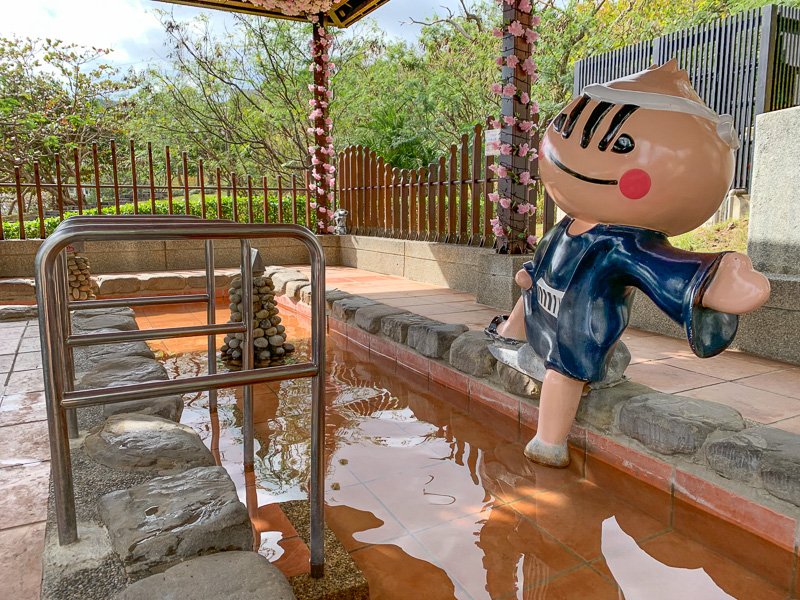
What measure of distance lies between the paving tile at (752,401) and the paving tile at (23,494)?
7.79 ft

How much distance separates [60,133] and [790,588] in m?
13.4

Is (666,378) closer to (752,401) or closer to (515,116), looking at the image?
(752,401)

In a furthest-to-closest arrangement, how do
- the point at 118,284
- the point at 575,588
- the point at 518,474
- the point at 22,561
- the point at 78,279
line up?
the point at 118,284
the point at 78,279
the point at 518,474
the point at 575,588
the point at 22,561

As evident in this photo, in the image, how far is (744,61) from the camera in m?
7.09

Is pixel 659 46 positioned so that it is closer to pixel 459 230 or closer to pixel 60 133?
pixel 459 230

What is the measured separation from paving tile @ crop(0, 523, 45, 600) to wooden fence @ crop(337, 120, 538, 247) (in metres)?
4.06

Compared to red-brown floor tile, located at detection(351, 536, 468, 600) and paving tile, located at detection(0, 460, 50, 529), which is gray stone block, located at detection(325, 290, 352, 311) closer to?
paving tile, located at detection(0, 460, 50, 529)

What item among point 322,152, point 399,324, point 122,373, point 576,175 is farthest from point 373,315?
point 322,152

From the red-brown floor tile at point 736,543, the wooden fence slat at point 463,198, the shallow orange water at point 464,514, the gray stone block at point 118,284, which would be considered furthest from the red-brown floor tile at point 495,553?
the gray stone block at point 118,284

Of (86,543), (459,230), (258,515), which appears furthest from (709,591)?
(459,230)

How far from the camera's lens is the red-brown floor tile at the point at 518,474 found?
201 cm

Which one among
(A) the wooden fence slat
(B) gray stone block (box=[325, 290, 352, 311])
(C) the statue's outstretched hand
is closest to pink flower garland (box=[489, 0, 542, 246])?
(A) the wooden fence slat

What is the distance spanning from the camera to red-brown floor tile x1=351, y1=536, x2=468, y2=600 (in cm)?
145

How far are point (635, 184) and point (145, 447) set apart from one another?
70.6 inches
